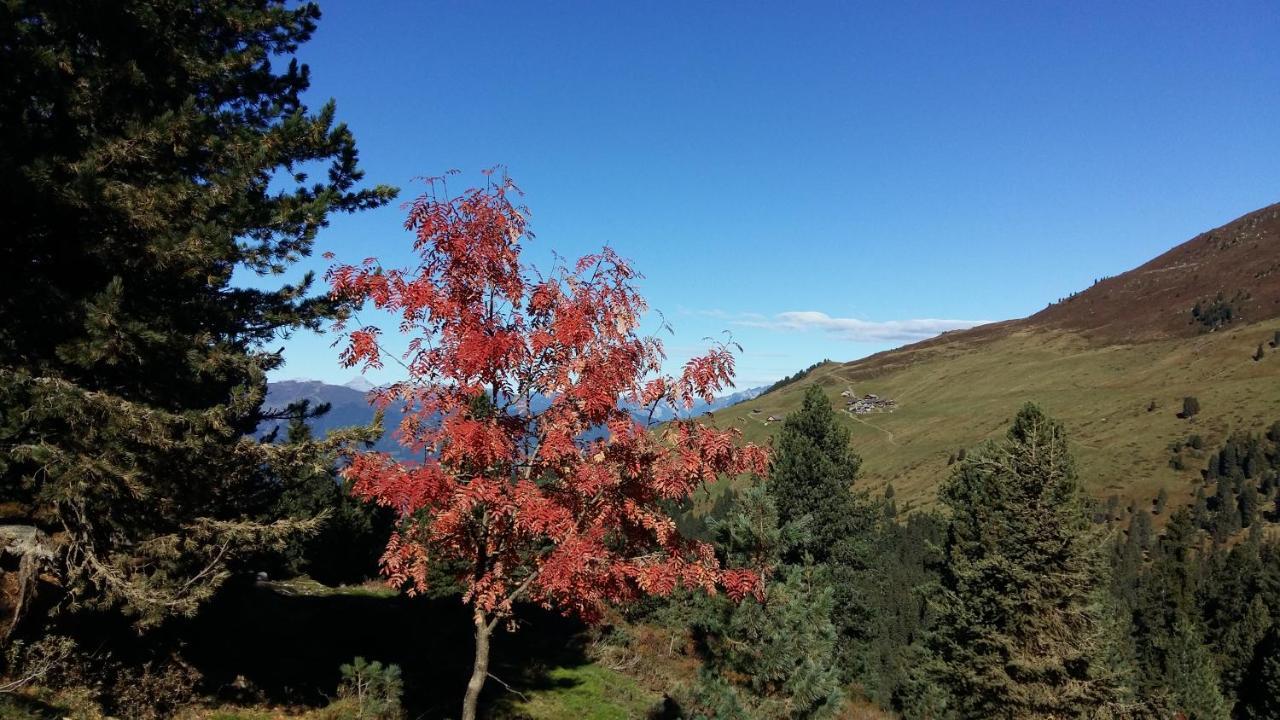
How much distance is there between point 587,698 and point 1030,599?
646 inches

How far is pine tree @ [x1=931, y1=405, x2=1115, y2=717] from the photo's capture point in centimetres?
2245

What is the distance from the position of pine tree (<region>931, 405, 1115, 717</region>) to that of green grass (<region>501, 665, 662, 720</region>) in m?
13.8

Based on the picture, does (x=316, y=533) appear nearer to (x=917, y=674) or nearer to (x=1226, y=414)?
(x=917, y=674)

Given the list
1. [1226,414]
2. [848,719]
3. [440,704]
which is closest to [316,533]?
[440,704]

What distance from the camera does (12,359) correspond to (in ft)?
30.1

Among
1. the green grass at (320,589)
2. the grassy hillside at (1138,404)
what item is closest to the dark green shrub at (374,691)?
the green grass at (320,589)

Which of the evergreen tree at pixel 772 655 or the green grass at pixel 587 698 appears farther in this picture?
the green grass at pixel 587 698

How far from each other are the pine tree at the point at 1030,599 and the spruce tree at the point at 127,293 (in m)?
24.2

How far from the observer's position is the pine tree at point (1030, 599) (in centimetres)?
2245

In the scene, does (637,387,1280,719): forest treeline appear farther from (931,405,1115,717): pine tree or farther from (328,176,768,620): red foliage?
(328,176,768,620): red foliage

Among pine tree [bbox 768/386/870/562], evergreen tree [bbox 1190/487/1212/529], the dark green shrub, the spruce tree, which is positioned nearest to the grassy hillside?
evergreen tree [bbox 1190/487/1212/529]

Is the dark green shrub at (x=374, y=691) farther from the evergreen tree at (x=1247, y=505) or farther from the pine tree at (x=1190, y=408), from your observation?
the pine tree at (x=1190, y=408)

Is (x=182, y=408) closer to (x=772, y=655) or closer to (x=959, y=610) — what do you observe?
(x=772, y=655)

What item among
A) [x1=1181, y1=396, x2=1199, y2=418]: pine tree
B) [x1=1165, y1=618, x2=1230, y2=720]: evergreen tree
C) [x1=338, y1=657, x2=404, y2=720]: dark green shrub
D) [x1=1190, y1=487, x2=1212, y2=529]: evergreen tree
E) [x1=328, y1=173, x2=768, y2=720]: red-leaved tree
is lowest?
[x1=1190, y1=487, x2=1212, y2=529]: evergreen tree
